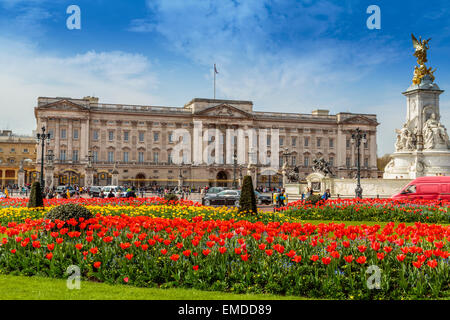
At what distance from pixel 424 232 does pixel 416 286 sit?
8.01ft

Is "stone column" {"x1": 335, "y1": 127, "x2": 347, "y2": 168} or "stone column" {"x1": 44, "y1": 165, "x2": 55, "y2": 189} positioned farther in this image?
"stone column" {"x1": 335, "y1": 127, "x2": 347, "y2": 168}

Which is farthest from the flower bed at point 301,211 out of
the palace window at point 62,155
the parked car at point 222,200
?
the palace window at point 62,155

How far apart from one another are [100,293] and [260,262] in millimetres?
2590

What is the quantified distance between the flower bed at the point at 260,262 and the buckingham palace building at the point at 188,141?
64504 mm

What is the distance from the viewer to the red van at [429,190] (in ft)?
69.7

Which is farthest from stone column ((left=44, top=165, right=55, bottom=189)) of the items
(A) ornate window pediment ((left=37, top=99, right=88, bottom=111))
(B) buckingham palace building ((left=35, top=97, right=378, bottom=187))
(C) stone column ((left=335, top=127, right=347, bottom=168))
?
(C) stone column ((left=335, top=127, right=347, bottom=168))

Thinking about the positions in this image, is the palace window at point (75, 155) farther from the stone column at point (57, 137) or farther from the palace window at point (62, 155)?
the stone column at point (57, 137)

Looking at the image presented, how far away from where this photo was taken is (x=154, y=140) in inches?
3115

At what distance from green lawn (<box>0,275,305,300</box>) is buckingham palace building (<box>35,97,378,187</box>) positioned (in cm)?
6591

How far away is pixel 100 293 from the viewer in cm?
704

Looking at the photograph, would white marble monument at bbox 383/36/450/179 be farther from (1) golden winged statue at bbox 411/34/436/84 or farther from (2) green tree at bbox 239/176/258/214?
(2) green tree at bbox 239/176/258/214

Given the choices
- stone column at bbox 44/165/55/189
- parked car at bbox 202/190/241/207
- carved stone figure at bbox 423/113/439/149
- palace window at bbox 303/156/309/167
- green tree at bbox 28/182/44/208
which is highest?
palace window at bbox 303/156/309/167

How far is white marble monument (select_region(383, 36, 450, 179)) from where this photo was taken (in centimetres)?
2786

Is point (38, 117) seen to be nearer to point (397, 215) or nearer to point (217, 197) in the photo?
point (217, 197)
